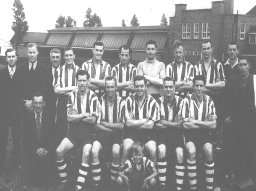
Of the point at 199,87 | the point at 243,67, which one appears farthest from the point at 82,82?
the point at 243,67

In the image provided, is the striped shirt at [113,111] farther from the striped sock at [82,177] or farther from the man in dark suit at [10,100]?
the man in dark suit at [10,100]

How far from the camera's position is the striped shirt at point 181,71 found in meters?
6.18

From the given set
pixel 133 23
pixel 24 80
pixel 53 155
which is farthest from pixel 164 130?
pixel 133 23

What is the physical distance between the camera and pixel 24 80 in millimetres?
6008

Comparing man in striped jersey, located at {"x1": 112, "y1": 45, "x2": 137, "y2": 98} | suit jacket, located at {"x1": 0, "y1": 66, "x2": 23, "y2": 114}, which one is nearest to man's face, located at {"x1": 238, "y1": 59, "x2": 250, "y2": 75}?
man in striped jersey, located at {"x1": 112, "y1": 45, "x2": 137, "y2": 98}

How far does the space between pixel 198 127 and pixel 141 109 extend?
0.89m

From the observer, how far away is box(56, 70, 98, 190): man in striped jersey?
5.40 metres

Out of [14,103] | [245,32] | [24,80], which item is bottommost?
[14,103]

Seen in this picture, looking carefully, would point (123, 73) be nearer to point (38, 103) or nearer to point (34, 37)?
point (38, 103)

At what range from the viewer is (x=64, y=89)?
20.1 ft

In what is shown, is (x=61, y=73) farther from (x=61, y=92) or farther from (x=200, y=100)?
(x=200, y=100)

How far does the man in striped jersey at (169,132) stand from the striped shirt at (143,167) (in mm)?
177

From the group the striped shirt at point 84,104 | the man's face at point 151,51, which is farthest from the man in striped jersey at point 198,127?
the striped shirt at point 84,104

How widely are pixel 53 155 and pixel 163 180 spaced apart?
179cm
